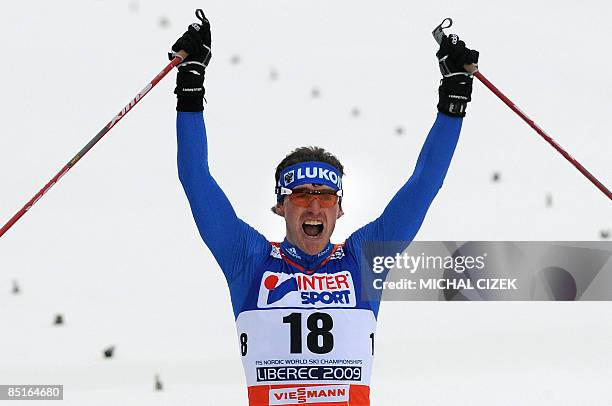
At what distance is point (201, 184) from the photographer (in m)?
4.04

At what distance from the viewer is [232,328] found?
25.6ft

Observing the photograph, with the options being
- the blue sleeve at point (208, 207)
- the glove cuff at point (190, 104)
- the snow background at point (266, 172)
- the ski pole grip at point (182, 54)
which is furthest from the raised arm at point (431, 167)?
the snow background at point (266, 172)

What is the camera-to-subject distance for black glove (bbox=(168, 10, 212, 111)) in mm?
4113

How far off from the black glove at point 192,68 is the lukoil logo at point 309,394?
3.64 feet

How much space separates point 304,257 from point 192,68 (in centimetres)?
85

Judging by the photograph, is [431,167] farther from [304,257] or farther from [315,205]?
[304,257]

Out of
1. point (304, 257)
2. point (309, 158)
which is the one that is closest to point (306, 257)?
point (304, 257)

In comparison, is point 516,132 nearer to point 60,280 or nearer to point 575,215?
point 575,215

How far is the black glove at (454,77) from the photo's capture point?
414cm

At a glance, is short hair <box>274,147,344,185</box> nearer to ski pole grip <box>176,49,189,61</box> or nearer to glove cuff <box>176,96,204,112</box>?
glove cuff <box>176,96,204,112</box>

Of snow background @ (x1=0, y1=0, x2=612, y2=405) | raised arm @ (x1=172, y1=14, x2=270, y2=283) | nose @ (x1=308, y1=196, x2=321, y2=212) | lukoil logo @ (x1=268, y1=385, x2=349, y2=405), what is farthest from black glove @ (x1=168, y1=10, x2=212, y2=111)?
snow background @ (x1=0, y1=0, x2=612, y2=405)

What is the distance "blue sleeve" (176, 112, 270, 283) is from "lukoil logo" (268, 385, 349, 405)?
49cm

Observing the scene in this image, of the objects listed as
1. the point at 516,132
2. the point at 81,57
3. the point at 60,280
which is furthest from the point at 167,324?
the point at 81,57

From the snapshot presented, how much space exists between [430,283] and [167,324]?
1919 mm
